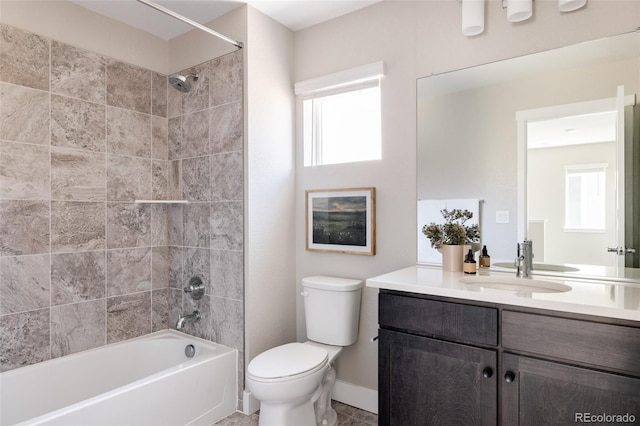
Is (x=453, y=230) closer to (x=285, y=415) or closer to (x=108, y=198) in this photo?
(x=285, y=415)

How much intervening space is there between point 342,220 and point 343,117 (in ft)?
2.42

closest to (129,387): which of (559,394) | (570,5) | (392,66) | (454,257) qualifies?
(454,257)

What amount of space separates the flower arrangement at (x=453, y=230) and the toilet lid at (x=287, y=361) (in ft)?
2.93

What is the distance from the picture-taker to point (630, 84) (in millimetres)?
1674

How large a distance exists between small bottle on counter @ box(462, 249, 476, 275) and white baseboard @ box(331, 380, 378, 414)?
1.00 metres

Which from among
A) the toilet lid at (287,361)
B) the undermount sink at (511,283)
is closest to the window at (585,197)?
the undermount sink at (511,283)

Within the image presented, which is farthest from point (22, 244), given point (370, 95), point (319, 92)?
point (370, 95)

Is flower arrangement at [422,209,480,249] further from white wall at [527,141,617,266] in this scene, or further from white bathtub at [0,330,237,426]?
white bathtub at [0,330,237,426]

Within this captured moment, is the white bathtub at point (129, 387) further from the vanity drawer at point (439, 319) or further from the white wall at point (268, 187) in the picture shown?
the vanity drawer at point (439, 319)

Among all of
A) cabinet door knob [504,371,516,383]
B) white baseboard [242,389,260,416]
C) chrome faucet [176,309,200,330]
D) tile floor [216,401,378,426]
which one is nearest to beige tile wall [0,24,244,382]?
chrome faucet [176,309,200,330]

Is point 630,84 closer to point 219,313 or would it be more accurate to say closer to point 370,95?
point 370,95

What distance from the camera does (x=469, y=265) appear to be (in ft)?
6.17

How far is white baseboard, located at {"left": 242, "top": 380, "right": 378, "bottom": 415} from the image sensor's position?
229cm

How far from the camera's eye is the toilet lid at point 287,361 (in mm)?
1857
